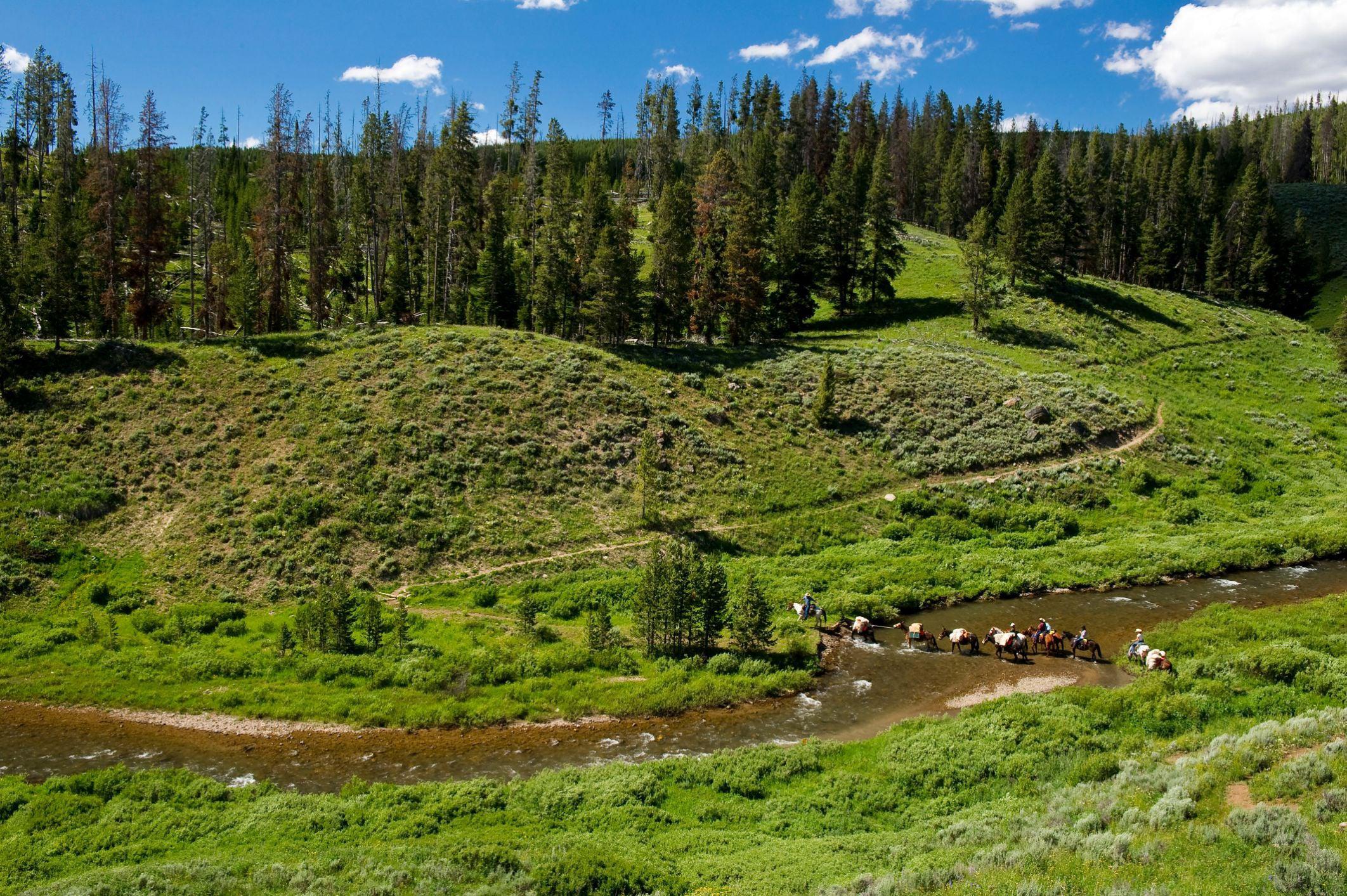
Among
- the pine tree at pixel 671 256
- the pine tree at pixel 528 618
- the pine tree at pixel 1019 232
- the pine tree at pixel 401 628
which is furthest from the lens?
the pine tree at pixel 1019 232

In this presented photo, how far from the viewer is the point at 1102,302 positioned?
79625 mm

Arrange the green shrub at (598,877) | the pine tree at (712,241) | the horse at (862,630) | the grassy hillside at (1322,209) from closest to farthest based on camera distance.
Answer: the green shrub at (598,877), the horse at (862,630), the pine tree at (712,241), the grassy hillside at (1322,209)

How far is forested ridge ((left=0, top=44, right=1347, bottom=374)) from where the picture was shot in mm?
58000

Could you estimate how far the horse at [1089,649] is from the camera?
2903cm

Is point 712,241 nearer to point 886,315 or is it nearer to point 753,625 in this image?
point 886,315

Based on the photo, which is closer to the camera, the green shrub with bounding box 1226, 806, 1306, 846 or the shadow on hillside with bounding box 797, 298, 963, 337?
the green shrub with bounding box 1226, 806, 1306, 846

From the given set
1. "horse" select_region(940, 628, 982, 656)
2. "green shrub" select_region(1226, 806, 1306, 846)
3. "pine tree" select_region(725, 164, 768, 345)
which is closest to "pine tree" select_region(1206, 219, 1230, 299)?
"pine tree" select_region(725, 164, 768, 345)

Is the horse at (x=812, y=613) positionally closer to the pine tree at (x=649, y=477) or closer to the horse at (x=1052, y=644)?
the horse at (x=1052, y=644)

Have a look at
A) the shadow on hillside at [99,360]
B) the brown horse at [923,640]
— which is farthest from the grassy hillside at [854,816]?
the shadow on hillside at [99,360]

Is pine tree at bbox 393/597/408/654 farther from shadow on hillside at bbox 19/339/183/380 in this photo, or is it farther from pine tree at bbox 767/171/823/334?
pine tree at bbox 767/171/823/334

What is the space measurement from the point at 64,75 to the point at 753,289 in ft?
258

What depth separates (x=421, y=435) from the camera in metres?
46.1

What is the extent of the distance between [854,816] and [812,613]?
47.8 ft

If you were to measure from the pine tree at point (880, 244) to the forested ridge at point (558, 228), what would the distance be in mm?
281
